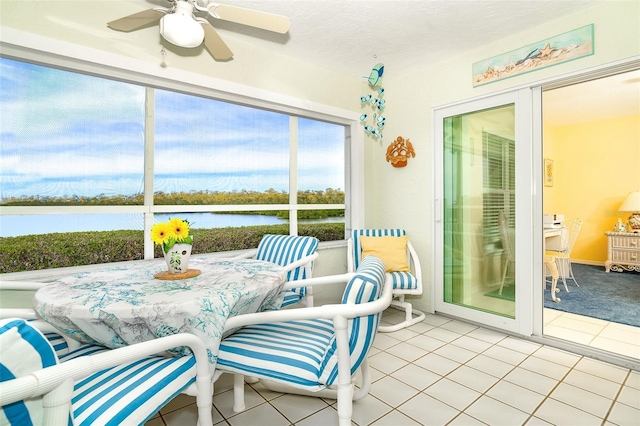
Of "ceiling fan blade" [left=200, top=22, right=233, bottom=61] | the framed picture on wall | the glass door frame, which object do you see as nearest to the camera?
"ceiling fan blade" [left=200, top=22, right=233, bottom=61]

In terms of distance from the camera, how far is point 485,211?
3.17 meters

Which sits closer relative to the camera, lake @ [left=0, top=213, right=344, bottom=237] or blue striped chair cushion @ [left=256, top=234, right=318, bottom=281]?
lake @ [left=0, top=213, right=344, bottom=237]

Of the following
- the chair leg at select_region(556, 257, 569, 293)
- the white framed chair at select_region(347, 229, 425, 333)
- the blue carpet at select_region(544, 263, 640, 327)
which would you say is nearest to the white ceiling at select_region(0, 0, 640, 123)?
the white framed chair at select_region(347, 229, 425, 333)

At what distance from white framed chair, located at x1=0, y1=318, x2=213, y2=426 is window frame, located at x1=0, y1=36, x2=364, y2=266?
1501 millimetres

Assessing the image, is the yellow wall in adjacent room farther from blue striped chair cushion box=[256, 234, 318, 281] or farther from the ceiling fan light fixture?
the ceiling fan light fixture

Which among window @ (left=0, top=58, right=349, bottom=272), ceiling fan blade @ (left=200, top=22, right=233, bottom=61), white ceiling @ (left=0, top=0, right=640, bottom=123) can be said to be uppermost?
white ceiling @ (left=0, top=0, right=640, bottom=123)

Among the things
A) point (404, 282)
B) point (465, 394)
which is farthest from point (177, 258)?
point (404, 282)

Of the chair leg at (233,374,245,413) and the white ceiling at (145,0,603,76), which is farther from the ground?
the white ceiling at (145,0,603,76)

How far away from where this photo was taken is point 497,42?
2936 mm

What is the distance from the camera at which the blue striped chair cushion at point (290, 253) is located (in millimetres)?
2516

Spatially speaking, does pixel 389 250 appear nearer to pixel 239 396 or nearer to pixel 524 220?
pixel 524 220

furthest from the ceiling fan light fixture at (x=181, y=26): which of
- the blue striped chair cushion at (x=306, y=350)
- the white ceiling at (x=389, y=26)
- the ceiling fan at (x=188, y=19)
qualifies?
the blue striped chair cushion at (x=306, y=350)

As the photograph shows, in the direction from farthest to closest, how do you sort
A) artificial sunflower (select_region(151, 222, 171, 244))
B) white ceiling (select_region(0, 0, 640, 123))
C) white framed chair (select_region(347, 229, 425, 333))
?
white framed chair (select_region(347, 229, 425, 333)) < white ceiling (select_region(0, 0, 640, 123)) < artificial sunflower (select_region(151, 222, 171, 244))

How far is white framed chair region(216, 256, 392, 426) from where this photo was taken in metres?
1.29
